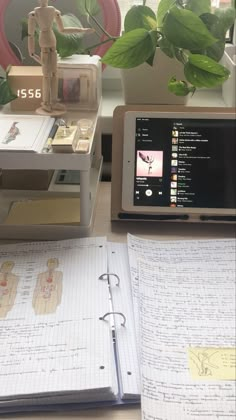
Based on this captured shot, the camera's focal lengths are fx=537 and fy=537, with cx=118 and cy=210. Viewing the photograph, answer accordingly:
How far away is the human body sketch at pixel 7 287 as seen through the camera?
746mm

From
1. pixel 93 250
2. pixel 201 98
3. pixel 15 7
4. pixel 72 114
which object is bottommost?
pixel 93 250

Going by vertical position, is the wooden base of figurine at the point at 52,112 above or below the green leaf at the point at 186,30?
below

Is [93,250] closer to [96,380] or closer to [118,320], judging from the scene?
[118,320]

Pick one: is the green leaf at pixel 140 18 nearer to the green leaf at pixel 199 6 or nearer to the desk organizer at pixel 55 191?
the green leaf at pixel 199 6

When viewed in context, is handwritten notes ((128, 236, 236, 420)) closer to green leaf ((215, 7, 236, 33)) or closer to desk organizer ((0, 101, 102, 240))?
desk organizer ((0, 101, 102, 240))

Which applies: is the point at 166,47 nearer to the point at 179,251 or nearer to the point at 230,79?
the point at 230,79

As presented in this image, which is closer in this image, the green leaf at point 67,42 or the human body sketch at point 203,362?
the human body sketch at point 203,362

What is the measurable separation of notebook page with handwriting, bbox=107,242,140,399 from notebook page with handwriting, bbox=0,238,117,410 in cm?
1

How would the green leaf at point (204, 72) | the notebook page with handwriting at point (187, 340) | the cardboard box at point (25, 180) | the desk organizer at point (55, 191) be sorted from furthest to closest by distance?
the cardboard box at point (25, 180), the green leaf at point (204, 72), the desk organizer at point (55, 191), the notebook page with handwriting at point (187, 340)

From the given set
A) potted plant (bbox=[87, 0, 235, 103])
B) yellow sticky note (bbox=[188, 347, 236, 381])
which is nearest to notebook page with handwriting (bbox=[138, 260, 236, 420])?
yellow sticky note (bbox=[188, 347, 236, 381])

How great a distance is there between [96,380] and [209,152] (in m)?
0.49

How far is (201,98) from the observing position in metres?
1.25

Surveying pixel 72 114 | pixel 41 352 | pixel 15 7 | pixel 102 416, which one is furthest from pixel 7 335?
pixel 15 7

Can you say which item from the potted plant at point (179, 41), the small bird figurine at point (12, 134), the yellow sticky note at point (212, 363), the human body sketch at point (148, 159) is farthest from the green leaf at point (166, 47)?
the yellow sticky note at point (212, 363)
